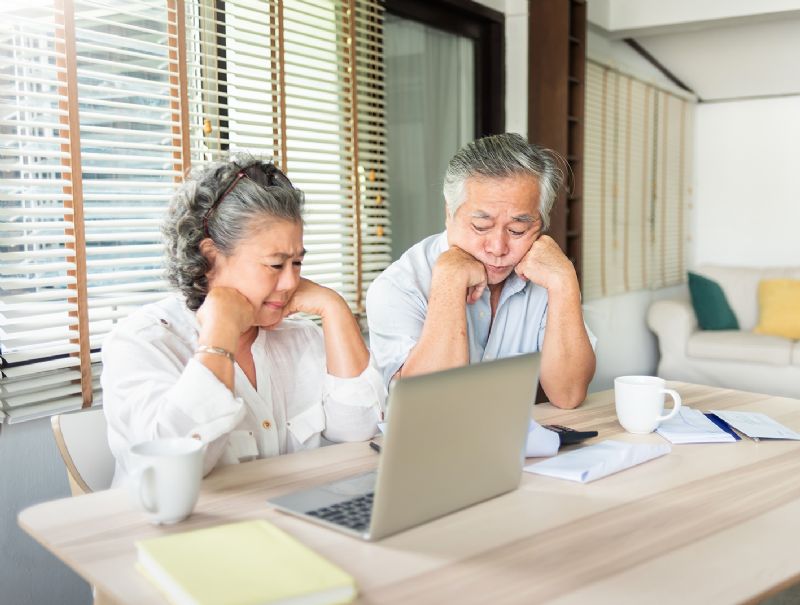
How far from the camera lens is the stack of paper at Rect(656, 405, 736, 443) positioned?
4.56 ft

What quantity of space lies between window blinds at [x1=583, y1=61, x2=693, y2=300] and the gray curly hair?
3.49 meters

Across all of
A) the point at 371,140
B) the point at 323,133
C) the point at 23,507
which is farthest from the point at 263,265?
the point at 371,140

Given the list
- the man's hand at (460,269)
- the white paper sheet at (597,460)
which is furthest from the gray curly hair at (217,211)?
the white paper sheet at (597,460)

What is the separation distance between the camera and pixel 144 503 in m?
0.95

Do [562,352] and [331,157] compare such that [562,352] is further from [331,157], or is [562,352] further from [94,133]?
[331,157]

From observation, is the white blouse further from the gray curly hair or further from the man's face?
Result: the man's face

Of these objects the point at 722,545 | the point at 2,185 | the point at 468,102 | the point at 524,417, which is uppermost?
the point at 468,102

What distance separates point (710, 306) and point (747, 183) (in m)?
1.50

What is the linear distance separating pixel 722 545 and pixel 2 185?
5.97 feet

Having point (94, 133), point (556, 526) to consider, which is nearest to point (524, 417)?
point (556, 526)

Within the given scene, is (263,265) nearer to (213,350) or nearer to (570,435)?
(213,350)

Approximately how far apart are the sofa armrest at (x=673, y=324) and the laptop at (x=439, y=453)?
13.1 ft

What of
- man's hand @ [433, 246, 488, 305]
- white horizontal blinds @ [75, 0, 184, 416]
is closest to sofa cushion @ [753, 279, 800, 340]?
man's hand @ [433, 246, 488, 305]

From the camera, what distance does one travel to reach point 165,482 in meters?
0.95
